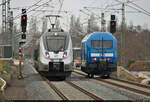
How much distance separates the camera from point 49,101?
1232cm

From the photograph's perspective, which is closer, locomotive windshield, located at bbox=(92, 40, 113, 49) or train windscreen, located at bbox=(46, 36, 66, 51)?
train windscreen, located at bbox=(46, 36, 66, 51)

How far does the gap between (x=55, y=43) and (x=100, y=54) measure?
12.6 ft

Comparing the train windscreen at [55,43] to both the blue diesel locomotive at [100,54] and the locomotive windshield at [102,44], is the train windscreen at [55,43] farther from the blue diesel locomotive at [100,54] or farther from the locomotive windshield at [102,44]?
the locomotive windshield at [102,44]

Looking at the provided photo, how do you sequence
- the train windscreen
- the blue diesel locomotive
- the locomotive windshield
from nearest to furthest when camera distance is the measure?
the train windscreen < the blue diesel locomotive < the locomotive windshield

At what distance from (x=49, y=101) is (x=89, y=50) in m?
12.1

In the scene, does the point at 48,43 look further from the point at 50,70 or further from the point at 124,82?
the point at 124,82

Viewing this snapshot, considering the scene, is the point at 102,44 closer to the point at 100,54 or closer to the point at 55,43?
the point at 100,54

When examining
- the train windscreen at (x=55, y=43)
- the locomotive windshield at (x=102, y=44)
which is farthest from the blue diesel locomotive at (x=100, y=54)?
the train windscreen at (x=55, y=43)

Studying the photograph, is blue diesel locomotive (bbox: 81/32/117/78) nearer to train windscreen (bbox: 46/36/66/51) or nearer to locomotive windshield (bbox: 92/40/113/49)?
locomotive windshield (bbox: 92/40/113/49)

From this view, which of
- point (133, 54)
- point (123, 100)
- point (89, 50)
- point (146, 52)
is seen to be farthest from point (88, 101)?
point (146, 52)

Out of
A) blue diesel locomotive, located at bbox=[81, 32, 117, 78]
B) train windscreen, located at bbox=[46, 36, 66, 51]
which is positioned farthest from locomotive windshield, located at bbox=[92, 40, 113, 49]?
train windscreen, located at bbox=[46, 36, 66, 51]

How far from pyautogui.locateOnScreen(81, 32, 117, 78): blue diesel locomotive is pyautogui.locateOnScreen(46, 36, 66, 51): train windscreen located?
2.69 meters

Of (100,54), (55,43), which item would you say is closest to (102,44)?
(100,54)

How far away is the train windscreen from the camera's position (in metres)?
Answer: 21.9
